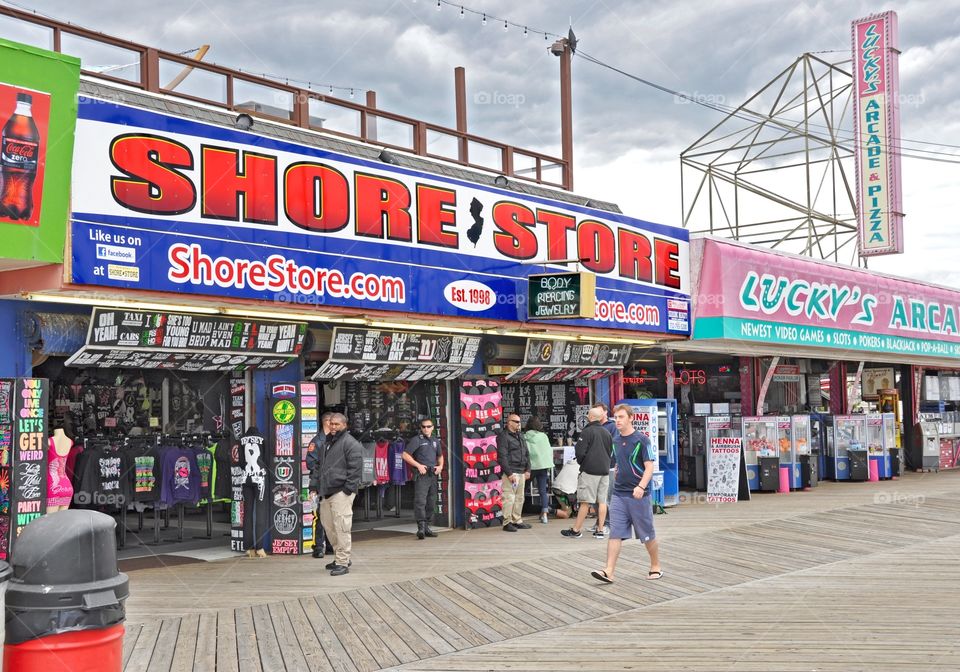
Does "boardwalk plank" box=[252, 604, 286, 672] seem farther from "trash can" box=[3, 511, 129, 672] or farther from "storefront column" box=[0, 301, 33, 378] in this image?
"storefront column" box=[0, 301, 33, 378]

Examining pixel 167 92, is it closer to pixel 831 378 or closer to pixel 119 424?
pixel 119 424

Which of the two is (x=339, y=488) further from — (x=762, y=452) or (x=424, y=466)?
(x=762, y=452)

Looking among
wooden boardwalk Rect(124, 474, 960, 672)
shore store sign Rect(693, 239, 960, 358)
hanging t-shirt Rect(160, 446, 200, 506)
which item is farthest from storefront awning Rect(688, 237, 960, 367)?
hanging t-shirt Rect(160, 446, 200, 506)

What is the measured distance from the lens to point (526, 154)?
55.9 ft

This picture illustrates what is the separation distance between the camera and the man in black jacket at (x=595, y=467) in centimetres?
1395

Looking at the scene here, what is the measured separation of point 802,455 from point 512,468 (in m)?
8.46

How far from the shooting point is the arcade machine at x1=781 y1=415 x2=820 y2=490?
2077 centimetres

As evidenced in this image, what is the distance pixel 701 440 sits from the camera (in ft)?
68.4

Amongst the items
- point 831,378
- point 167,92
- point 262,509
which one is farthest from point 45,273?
point 831,378

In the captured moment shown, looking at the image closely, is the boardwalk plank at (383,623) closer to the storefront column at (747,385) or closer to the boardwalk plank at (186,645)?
the boardwalk plank at (186,645)

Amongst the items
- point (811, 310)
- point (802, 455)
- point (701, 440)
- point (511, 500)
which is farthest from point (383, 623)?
point (811, 310)

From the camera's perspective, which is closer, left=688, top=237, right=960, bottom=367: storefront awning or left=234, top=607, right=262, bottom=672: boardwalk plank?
left=234, top=607, right=262, bottom=672: boardwalk plank

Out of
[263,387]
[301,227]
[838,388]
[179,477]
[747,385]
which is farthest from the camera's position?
A: [838,388]

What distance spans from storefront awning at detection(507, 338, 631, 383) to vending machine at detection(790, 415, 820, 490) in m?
5.02
